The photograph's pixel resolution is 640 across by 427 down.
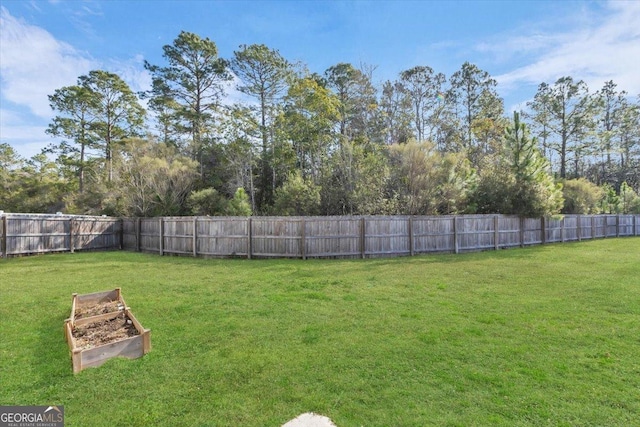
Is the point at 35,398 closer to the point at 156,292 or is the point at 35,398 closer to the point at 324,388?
the point at 324,388

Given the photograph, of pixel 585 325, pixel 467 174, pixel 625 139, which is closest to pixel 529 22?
pixel 467 174

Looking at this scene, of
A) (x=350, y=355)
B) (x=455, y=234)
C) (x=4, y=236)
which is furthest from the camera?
(x=455, y=234)

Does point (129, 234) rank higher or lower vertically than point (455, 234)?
lower

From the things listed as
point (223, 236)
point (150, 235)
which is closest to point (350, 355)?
point (223, 236)

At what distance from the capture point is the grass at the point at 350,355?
2.39m

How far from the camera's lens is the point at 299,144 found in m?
20.6

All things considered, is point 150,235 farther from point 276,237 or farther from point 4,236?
point 276,237

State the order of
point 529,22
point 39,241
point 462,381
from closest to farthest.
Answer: point 462,381
point 529,22
point 39,241

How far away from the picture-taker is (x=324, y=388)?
2695 millimetres

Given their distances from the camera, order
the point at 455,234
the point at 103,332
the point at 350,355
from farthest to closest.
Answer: the point at 455,234 → the point at 103,332 → the point at 350,355

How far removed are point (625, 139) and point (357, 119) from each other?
3153 centimetres

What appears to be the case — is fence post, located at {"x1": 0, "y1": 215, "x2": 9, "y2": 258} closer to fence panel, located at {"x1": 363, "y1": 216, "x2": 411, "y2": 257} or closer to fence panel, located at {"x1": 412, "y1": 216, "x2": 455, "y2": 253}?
fence panel, located at {"x1": 363, "y1": 216, "x2": 411, "y2": 257}

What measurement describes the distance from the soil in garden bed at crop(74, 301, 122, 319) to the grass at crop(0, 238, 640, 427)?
338 mm

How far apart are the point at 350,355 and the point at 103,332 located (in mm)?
3028
